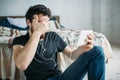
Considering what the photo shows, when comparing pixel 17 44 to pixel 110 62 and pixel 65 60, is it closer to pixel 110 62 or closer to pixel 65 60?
pixel 65 60

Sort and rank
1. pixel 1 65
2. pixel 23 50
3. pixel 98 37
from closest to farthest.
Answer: pixel 23 50
pixel 1 65
pixel 98 37

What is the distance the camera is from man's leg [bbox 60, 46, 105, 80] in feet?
4.70

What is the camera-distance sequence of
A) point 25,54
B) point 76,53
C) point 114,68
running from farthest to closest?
point 114,68
point 76,53
point 25,54

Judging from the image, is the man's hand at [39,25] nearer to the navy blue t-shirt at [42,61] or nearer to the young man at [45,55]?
the young man at [45,55]

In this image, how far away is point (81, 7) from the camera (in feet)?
17.5

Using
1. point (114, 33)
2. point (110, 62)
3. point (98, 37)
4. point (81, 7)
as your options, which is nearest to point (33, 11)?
point (98, 37)

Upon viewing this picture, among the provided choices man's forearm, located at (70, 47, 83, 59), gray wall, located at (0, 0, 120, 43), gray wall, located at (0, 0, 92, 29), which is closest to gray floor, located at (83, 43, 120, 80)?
man's forearm, located at (70, 47, 83, 59)

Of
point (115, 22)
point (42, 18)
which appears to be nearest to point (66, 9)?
point (115, 22)

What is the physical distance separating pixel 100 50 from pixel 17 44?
1.90 ft

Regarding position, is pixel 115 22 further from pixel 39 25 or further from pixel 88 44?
pixel 39 25

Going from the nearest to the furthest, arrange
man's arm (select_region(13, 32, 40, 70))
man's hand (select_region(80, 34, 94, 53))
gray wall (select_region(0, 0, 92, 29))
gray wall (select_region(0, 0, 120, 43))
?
1. man's arm (select_region(13, 32, 40, 70))
2. man's hand (select_region(80, 34, 94, 53))
3. gray wall (select_region(0, 0, 92, 29))
4. gray wall (select_region(0, 0, 120, 43))

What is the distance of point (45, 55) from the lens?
5.24 feet

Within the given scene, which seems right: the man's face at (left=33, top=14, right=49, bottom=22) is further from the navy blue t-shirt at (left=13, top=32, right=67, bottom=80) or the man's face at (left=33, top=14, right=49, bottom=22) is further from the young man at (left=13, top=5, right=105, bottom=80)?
the navy blue t-shirt at (left=13, top=32, right=67, bottom=80)

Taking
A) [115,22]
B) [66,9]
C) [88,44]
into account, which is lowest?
[115,22]
